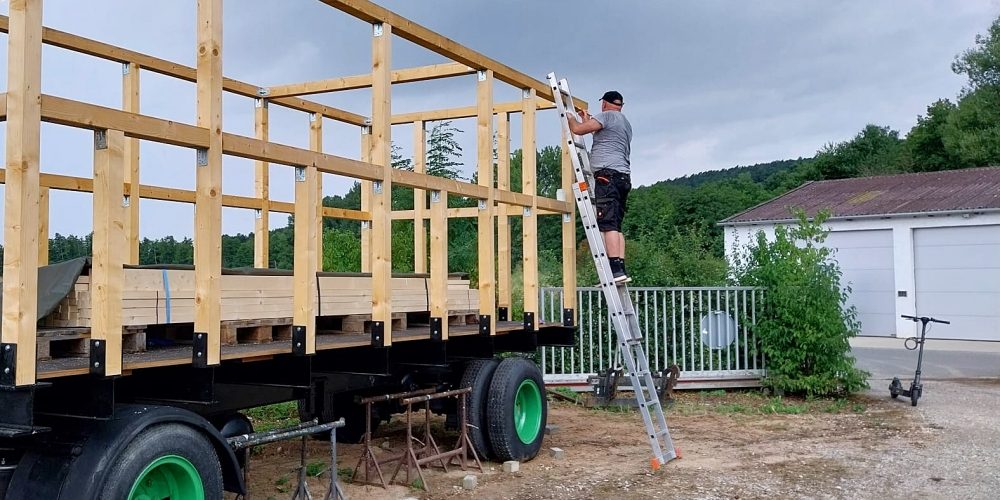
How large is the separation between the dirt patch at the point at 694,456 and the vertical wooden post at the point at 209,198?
2494 millimetres

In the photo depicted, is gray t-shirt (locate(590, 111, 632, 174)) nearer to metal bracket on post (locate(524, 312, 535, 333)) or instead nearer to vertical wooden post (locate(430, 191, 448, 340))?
metal bracket on post (locate(524, 312, 535, 333))

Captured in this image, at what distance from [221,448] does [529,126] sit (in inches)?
181

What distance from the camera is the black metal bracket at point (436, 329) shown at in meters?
6.66

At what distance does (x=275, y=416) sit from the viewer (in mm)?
10461

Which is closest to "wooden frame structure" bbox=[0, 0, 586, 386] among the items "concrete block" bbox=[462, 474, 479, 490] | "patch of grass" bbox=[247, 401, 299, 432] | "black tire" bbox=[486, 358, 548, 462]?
"black tire" bbox=[486, 358, 548, 462]

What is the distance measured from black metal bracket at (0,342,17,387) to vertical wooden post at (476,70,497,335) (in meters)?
4.06

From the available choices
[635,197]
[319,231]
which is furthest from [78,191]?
[635,197]

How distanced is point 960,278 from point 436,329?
18318mm

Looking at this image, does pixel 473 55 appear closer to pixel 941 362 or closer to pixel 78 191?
pixel 78 191

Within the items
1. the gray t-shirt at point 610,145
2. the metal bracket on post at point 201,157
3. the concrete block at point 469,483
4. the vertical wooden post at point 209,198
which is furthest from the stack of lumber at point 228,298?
the gray t-shirt at point 610,145

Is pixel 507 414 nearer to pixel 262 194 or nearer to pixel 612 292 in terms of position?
pixel 612 292

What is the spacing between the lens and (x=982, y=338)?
20922mm

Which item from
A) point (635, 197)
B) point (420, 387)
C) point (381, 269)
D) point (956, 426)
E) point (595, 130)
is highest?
point (635, 197)

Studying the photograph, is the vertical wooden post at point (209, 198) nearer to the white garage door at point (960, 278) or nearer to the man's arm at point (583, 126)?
the man's arm at point (583, 126)
